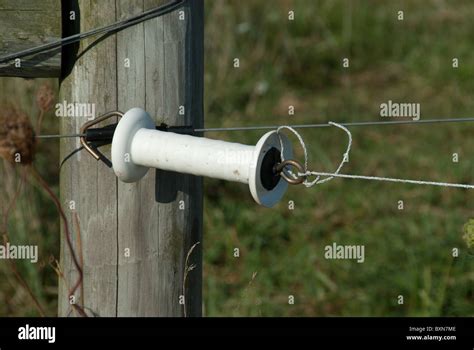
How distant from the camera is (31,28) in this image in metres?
2.07

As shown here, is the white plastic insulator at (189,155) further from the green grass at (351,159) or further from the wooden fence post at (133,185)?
the green grass at (351,159)

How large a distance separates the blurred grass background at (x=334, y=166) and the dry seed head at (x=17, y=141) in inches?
27.3

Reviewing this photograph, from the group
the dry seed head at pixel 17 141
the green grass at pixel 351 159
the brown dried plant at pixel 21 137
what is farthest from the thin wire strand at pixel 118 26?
the green grass at pixel 351 159

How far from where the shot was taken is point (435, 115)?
5398 mm

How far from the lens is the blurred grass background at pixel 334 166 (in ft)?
12.3

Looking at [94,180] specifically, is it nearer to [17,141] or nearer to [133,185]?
[133,185]

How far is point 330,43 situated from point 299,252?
2.22m

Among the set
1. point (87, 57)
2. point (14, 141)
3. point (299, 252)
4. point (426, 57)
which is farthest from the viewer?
point (426, 57)

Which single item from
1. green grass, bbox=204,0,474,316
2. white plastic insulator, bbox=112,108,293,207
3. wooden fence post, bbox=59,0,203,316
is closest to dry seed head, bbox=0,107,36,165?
wooden fence post, bbox=59,0,203,316

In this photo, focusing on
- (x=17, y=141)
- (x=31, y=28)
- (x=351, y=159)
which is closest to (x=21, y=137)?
(x=17, y=141)

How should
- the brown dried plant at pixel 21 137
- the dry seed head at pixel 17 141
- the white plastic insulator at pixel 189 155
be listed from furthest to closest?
the dry seed head at pixel 17 141 → the brown dried plant at pixel 21 137 → the white plastic insulator at pixel 189 155
